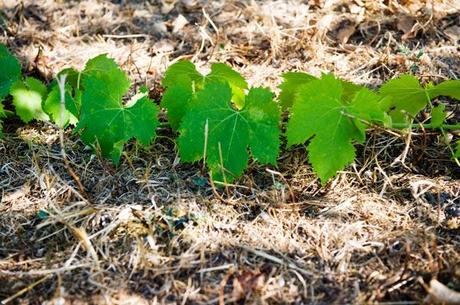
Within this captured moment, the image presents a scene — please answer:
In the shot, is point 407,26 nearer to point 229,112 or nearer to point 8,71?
point 229,112

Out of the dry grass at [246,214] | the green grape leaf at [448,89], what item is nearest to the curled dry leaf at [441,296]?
the dry grass at [246,214]

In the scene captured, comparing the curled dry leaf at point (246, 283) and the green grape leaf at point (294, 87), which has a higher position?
the green grape leaf at point (294, 87)

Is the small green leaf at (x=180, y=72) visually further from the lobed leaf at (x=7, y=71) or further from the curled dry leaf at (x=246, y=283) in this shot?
the curled dry leaf at (x=246, y=283)

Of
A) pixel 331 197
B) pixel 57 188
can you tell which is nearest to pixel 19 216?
pixel 57 188

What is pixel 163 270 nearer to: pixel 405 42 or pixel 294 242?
pixel 294 242

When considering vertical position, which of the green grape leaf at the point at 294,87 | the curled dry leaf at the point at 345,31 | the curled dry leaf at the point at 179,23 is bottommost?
the curled dry leaf at the point at 179,23

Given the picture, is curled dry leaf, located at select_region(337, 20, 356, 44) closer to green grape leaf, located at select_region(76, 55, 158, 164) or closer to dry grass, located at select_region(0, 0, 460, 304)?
dry grass, located at select_region(0, 0, 460, 304)
